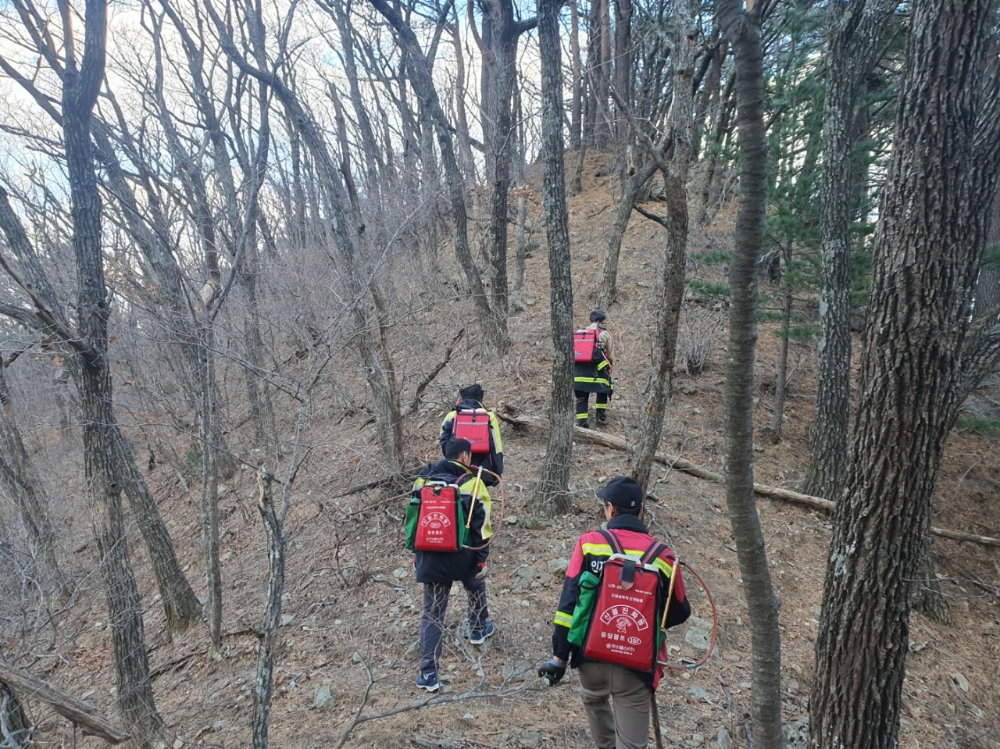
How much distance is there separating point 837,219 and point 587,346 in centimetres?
363

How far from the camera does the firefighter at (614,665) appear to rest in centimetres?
314

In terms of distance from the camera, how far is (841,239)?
718 cm

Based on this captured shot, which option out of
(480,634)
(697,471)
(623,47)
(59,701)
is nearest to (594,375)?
(697,471)

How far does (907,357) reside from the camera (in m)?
3.03

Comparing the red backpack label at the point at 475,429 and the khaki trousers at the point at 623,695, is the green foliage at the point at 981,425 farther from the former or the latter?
A: the khaki trousers at the point at 623,695

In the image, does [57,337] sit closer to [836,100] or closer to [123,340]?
[123,340]

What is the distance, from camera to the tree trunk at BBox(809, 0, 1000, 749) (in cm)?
295

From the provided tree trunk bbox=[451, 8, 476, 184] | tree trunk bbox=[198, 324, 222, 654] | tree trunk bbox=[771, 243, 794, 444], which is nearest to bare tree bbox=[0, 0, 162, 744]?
tree trunk bbox=[198, 324, 222, 654]

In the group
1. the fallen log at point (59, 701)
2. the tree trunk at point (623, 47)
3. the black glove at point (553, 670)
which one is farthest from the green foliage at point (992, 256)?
the tree trunk at point (623, 47)

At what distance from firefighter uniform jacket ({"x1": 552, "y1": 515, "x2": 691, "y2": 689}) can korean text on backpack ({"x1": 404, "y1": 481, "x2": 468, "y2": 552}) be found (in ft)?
4.28

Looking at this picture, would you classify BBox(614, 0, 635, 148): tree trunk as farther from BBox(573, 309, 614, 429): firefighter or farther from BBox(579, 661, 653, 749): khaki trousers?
BBox(579, 661, 653, 749): khaki trousers

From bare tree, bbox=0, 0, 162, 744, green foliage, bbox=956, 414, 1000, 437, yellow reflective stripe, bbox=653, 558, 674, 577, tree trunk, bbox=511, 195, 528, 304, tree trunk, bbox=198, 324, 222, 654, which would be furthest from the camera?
tree trunk, bbox=511, 195, 528, 304

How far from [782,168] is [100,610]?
12.9m

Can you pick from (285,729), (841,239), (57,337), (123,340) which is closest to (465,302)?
(123,340)
